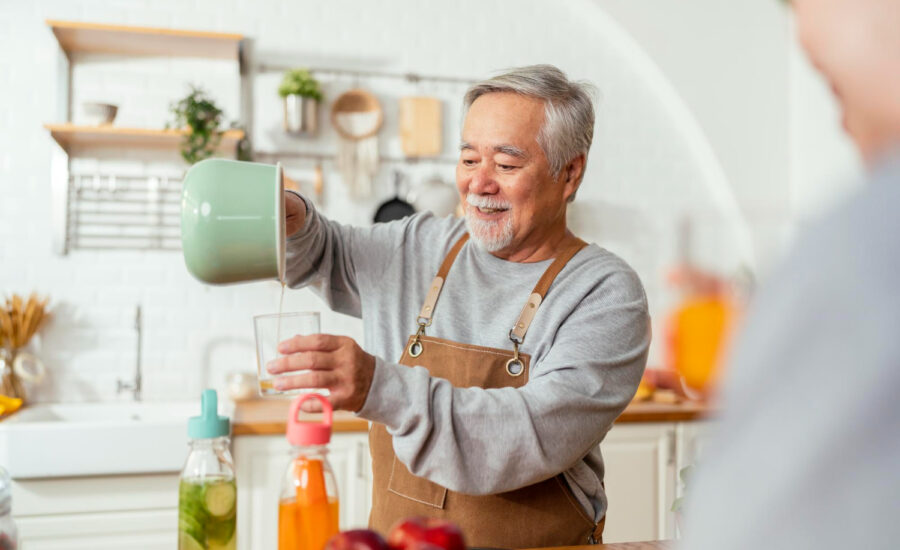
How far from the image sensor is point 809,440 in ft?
1.05

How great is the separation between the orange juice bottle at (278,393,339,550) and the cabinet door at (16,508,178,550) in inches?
65.6

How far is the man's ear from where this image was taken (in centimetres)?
Result: 158

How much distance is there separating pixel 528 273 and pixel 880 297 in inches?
48.1

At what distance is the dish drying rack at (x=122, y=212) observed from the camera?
3123 millimetres

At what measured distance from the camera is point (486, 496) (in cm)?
139

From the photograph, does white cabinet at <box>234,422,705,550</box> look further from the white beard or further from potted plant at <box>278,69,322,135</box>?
the white beard

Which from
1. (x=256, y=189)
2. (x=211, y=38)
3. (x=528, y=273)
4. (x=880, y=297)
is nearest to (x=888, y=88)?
(x=880, y=297)

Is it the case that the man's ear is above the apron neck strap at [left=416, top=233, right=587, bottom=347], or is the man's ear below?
above

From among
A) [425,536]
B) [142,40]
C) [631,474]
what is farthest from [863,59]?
[142,40]


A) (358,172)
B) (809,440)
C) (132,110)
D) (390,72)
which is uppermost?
(390,72)

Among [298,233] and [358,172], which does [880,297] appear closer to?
[298,233]

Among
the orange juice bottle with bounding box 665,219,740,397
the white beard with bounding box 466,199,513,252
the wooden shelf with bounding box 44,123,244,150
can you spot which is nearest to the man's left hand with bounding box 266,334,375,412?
the white beard with bounding box 466,199,513,252

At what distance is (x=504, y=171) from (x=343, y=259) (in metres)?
0.38

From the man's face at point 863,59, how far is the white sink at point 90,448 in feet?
7.84
